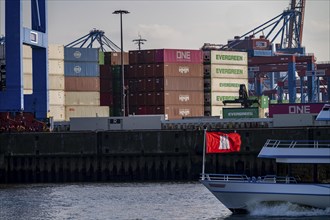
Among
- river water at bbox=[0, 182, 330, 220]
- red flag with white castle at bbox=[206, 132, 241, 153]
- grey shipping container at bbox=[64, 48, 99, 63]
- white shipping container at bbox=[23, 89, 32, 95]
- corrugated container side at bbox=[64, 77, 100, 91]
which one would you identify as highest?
grey shipping container at bbox=[64, 48, 99, 63]

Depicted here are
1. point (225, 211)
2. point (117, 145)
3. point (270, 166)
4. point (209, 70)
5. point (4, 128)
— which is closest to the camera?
point (225, 211)

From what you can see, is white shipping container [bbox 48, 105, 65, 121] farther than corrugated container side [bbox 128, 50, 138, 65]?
No

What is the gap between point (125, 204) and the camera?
6000 centimetres

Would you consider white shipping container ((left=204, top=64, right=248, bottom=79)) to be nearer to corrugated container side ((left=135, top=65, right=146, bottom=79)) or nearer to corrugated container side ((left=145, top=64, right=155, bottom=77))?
corrugated container side ((left=145, top=64, right=155, bottom=77))

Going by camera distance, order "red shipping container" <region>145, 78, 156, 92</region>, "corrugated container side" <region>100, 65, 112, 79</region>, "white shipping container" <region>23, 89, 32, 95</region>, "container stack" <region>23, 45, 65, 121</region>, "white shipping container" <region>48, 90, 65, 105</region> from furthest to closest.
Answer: "corrugated container side" <region>100, 65, 112, 79</region>
"red shipping container" <region>145, 78, 156, 92</region>
"white shipping container" <region>48, 90, 65, 105</region>
"container stack" <region>23, 45, 65, 121</region>
"white shipping container" <region>23, 89, 32, 95</region>

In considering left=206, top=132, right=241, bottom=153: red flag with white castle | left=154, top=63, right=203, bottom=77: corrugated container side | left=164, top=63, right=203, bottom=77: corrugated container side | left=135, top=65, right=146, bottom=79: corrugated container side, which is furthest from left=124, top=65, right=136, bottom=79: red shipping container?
left=206, top=132, right=241, bottom=153: red flag with white castle

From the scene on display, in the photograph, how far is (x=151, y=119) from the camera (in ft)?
299

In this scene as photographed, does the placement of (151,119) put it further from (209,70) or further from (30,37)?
(209,70)

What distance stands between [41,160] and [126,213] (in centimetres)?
2850

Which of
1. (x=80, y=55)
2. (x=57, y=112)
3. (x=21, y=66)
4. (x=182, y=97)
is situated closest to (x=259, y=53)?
(x=182, y=97)

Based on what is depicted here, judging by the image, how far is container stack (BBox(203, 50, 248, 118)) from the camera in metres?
117

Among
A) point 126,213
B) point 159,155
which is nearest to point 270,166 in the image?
point 159,155

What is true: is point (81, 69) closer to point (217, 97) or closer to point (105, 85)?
point (105, 85)

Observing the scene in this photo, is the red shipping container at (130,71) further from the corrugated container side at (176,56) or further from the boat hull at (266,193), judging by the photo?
the boat hull at (266,193)
